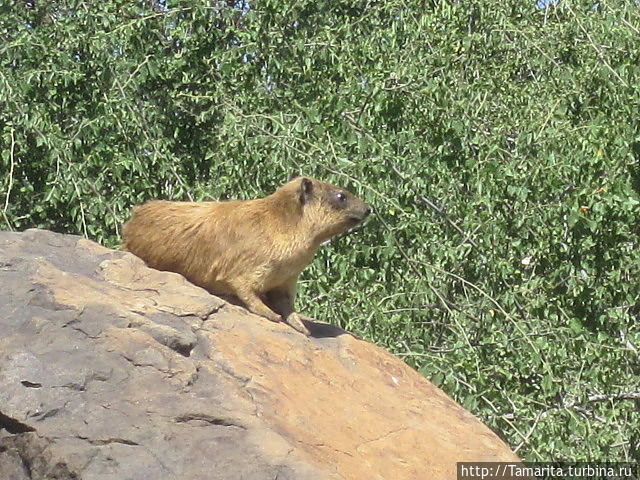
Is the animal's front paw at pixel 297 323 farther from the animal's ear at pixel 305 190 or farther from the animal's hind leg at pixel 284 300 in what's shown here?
the animal's ear at pixel 305 190

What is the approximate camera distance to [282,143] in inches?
279

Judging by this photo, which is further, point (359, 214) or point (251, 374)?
point (359, 214)

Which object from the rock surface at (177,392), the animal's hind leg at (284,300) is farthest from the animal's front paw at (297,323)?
the rock surface at (177,392)

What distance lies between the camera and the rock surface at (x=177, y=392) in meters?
4.03

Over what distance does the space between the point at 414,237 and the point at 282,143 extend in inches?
40.6

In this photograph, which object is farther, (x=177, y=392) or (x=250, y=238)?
(x=250, y=238)

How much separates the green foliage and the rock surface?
148 centimetres

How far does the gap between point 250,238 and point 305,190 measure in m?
0.44

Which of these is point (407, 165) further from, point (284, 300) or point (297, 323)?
point (297, 323)

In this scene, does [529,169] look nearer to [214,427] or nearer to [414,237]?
[414,237]

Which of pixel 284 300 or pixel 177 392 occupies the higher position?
pixel 177 392

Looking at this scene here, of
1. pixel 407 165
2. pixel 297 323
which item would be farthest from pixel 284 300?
pixel 407 165

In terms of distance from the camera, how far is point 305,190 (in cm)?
618

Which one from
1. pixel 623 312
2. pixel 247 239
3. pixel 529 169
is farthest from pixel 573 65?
pixel 247 239
